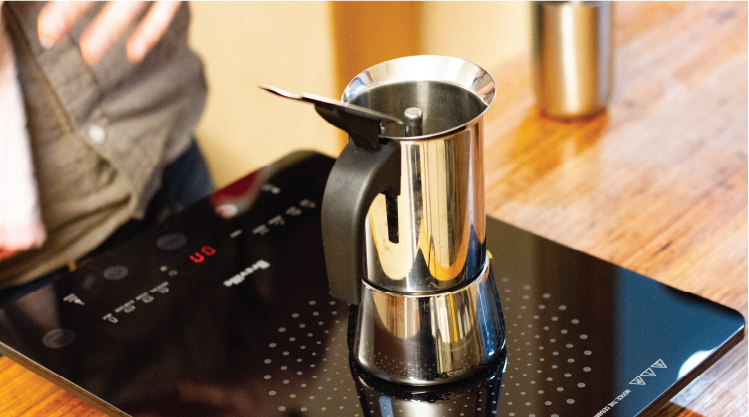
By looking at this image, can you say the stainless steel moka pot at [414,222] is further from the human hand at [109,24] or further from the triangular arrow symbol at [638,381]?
the human hand at [109,24]

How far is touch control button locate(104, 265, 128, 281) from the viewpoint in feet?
2.25

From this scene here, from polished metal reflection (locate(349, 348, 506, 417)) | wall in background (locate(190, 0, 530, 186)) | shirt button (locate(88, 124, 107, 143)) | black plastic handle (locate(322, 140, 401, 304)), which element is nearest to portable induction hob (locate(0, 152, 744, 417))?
polished metal reflection (locate(349, 348, 506, 417))

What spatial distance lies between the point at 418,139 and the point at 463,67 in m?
0.08

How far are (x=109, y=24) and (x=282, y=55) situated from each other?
1.56 ft

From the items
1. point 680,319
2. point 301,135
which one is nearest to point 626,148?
point 680,319

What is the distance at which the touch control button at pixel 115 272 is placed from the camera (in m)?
0.69

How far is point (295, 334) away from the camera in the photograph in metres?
0.59

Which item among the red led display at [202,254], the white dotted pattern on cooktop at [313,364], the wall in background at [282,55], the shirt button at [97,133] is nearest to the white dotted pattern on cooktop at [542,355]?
the white dotted pattern on cooktop at [313,364]

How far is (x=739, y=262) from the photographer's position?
677 mm

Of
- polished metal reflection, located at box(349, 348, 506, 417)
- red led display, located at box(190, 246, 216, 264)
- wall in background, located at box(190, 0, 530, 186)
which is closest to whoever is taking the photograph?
polished metal reflection, located at box(349, 348, 506, 417)

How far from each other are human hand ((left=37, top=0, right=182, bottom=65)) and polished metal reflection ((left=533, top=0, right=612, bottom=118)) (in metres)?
0.52

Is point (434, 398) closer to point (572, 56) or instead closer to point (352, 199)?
point (352, 199)

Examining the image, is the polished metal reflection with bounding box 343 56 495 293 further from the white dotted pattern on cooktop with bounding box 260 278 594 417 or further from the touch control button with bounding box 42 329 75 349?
the touch control button with bounding box 42 329 75 349

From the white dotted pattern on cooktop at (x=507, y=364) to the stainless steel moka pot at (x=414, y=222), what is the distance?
0.02 m
